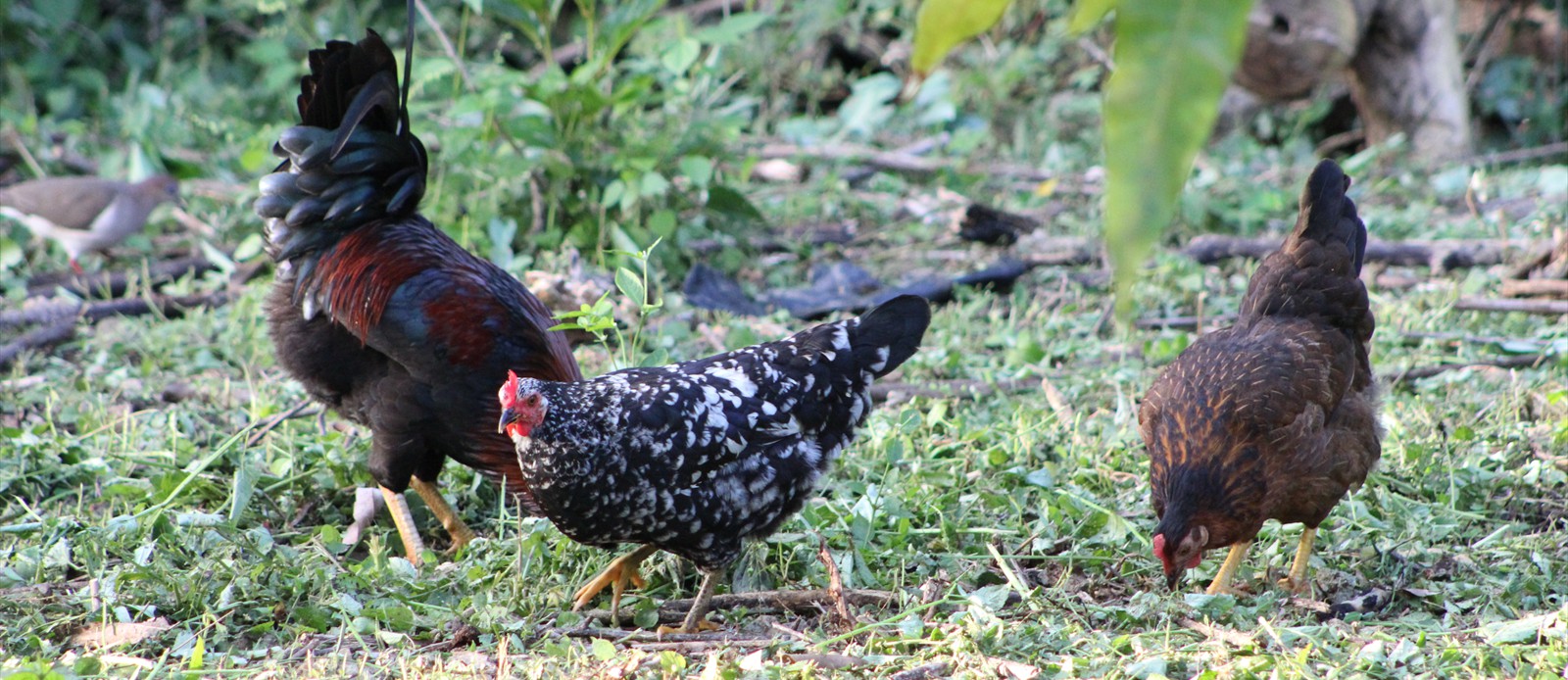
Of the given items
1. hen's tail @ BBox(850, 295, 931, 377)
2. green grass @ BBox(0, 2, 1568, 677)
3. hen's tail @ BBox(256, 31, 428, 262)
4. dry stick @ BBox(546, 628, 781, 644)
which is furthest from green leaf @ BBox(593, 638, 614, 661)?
hen's tail @ BBox(256, 31, 428, 262)

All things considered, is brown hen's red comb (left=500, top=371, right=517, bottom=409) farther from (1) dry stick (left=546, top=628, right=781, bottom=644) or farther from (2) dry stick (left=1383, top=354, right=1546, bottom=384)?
(2) dry stick (left=1383, top=354, right=1546, bottom=384)

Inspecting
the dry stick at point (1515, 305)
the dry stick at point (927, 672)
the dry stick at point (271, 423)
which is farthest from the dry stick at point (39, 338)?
the dry stick at point (1515, 305)

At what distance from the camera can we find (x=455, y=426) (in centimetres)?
378

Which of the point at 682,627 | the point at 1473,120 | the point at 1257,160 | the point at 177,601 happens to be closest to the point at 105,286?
the point at 177,601

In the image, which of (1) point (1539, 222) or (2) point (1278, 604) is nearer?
(2) point (1278, 604)

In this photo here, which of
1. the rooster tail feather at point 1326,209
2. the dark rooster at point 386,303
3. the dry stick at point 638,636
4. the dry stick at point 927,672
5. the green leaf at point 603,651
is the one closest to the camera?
the dry stick at point 927,672

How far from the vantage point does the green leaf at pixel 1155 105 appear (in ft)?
1.94

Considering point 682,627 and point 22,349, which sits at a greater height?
point 22,349

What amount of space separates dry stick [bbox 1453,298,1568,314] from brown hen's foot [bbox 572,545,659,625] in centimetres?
382

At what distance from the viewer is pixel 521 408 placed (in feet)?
10.3

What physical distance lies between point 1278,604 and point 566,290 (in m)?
3.16

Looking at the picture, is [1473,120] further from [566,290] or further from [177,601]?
[177,601]

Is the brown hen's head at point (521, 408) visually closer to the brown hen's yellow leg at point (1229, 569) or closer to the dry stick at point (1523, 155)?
the brown hen's yellow leg at point (1229, 569)

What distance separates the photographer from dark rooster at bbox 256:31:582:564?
378cm
